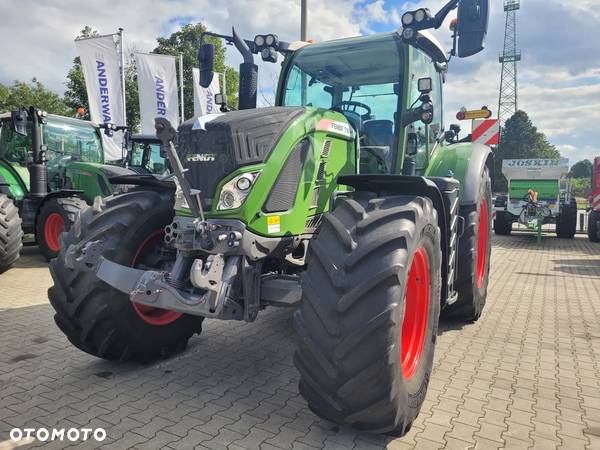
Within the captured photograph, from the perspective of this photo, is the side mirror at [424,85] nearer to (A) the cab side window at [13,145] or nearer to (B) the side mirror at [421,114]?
(B) the side mirror at [421,114]

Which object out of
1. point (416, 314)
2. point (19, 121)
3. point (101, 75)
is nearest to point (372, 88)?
point (416, 314)

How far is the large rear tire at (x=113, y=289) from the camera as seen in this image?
10.5 feet

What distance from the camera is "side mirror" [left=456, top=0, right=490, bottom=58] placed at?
9.74 ft

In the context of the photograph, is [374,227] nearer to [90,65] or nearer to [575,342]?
[575,342]

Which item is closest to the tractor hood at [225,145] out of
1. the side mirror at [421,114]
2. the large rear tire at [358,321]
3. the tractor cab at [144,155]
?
the large rear tire at [358,321]

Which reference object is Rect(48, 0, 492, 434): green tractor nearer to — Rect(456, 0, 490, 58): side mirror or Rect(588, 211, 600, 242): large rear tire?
Rect(456, 0, 490, 58): side mirror

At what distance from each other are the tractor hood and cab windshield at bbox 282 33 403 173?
1238mm

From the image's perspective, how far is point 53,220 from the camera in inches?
320

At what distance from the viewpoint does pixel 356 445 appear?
252 cm

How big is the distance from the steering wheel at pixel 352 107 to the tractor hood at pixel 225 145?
48.3 inches

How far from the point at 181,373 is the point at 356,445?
60.0 inches

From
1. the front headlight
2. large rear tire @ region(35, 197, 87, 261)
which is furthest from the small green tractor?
the front headlight

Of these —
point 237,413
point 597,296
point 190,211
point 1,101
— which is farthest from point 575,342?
point 1,101

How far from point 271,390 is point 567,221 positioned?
43.6 feet
